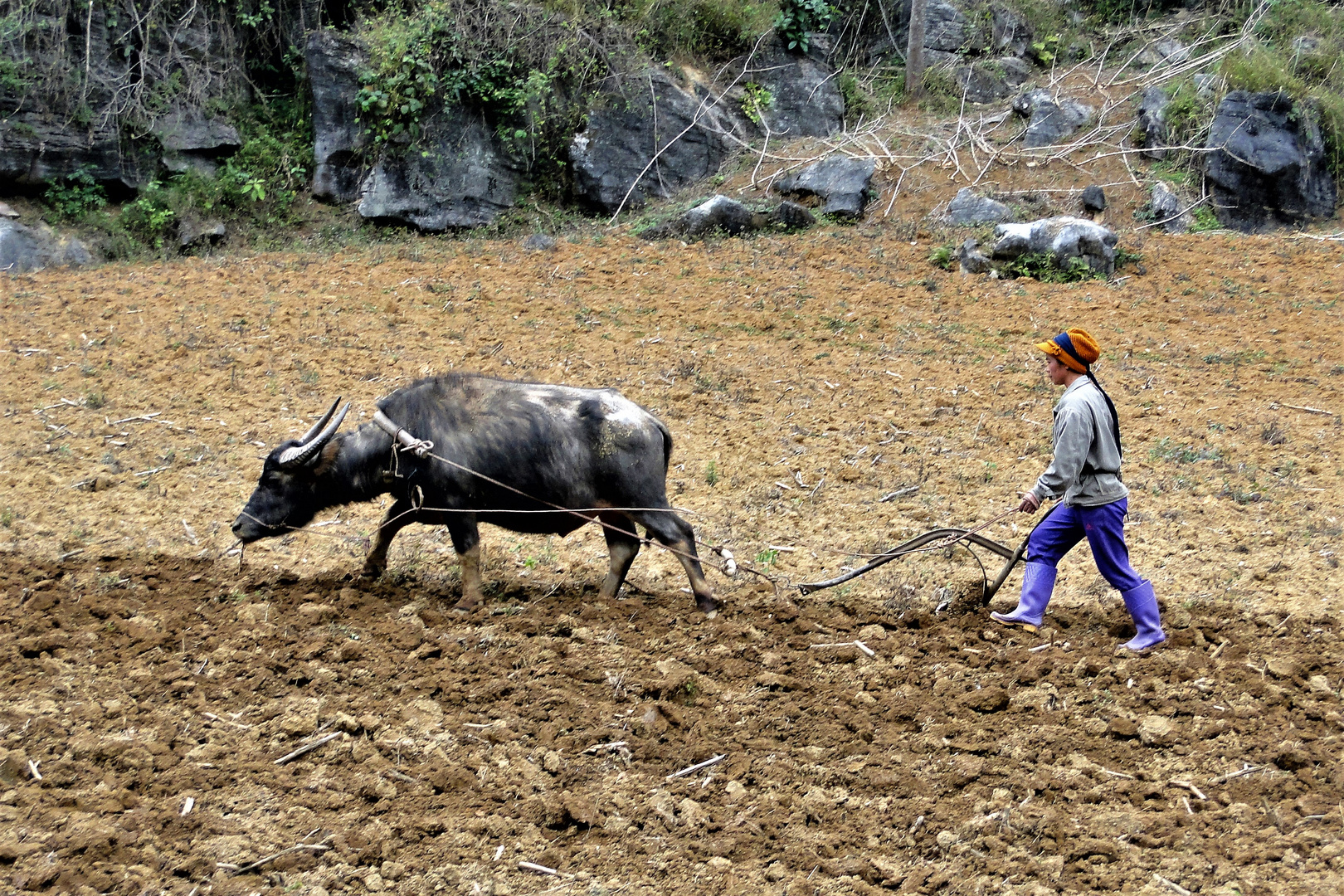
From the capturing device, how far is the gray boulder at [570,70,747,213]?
1542cm

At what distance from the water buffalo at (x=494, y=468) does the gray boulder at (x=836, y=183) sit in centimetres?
915

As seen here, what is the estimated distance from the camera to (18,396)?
8812 millimetres

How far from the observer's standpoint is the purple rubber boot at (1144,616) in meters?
5.51

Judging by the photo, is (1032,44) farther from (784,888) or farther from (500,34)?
(784,888)

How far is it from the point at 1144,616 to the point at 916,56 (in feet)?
45.6

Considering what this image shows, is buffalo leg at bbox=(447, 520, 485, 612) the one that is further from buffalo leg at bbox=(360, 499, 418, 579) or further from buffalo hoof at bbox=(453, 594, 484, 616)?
buffalo leg at bbox=(360, 499, 418, 579)

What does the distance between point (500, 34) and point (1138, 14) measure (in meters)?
11.3

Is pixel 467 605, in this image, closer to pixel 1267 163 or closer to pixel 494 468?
pixel 494 468

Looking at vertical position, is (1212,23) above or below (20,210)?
above

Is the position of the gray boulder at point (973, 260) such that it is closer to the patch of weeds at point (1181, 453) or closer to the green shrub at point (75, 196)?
the patch of weeds at point (1181, 453)

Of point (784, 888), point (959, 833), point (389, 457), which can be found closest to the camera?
point (784, 888)

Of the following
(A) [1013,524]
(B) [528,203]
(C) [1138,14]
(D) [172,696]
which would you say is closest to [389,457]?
(D) [172,696]

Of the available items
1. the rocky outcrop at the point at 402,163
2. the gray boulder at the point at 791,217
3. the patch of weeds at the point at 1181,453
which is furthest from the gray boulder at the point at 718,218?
the patch of weeds at the point at 1181,453

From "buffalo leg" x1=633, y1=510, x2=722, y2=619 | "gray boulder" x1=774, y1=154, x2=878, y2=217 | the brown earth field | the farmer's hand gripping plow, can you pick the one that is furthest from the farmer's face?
"gray boulder" x1=774, y1=154, x2=878, y2=217
